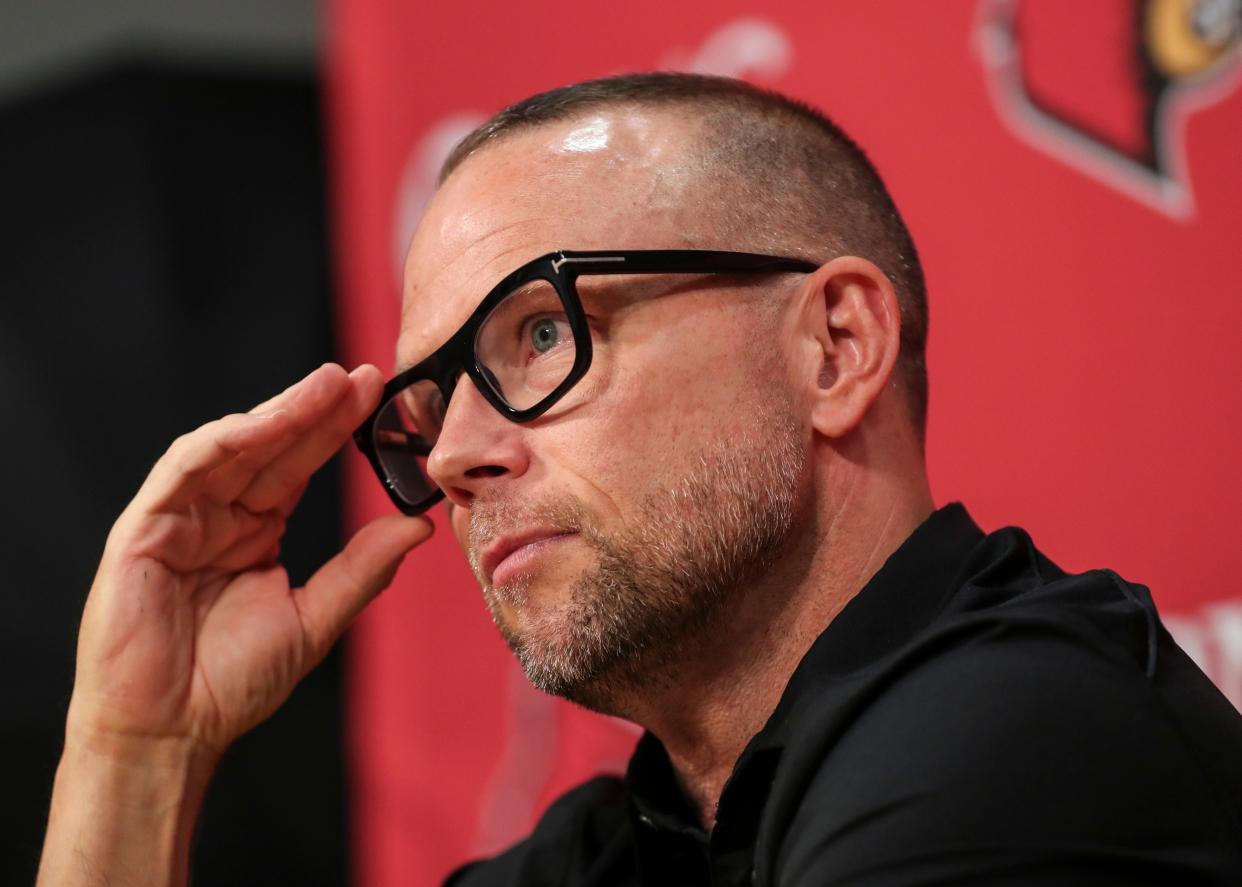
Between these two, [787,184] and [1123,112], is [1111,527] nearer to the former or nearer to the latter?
[1123,112]

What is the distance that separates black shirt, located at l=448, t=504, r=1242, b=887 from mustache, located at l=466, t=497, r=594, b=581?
25cm

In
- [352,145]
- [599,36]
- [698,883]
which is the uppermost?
[599,36]

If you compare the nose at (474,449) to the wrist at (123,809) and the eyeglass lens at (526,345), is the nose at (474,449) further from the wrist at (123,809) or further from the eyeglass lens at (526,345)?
the wrist at (123,809)

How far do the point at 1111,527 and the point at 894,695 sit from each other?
0.72 meters

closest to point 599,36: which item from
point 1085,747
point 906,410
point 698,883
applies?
point 906,410

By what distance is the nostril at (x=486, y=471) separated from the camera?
135 cm

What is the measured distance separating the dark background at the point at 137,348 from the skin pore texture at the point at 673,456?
6.98ft

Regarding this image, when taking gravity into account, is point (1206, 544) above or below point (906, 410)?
below

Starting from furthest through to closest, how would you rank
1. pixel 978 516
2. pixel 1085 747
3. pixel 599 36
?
pixel 599 36, pixel 978 516, pixel 1085 747

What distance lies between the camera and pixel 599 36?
2.26 metres

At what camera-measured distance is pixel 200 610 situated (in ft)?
5.46

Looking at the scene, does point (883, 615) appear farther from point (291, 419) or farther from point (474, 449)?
point (291, 419)

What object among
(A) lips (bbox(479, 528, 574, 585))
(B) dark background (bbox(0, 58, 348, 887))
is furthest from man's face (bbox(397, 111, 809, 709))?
(B) dark background (bbox(0, 58, 348, 887))

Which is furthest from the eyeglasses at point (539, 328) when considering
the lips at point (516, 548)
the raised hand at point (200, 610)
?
the raised hand at point (200, 610)
